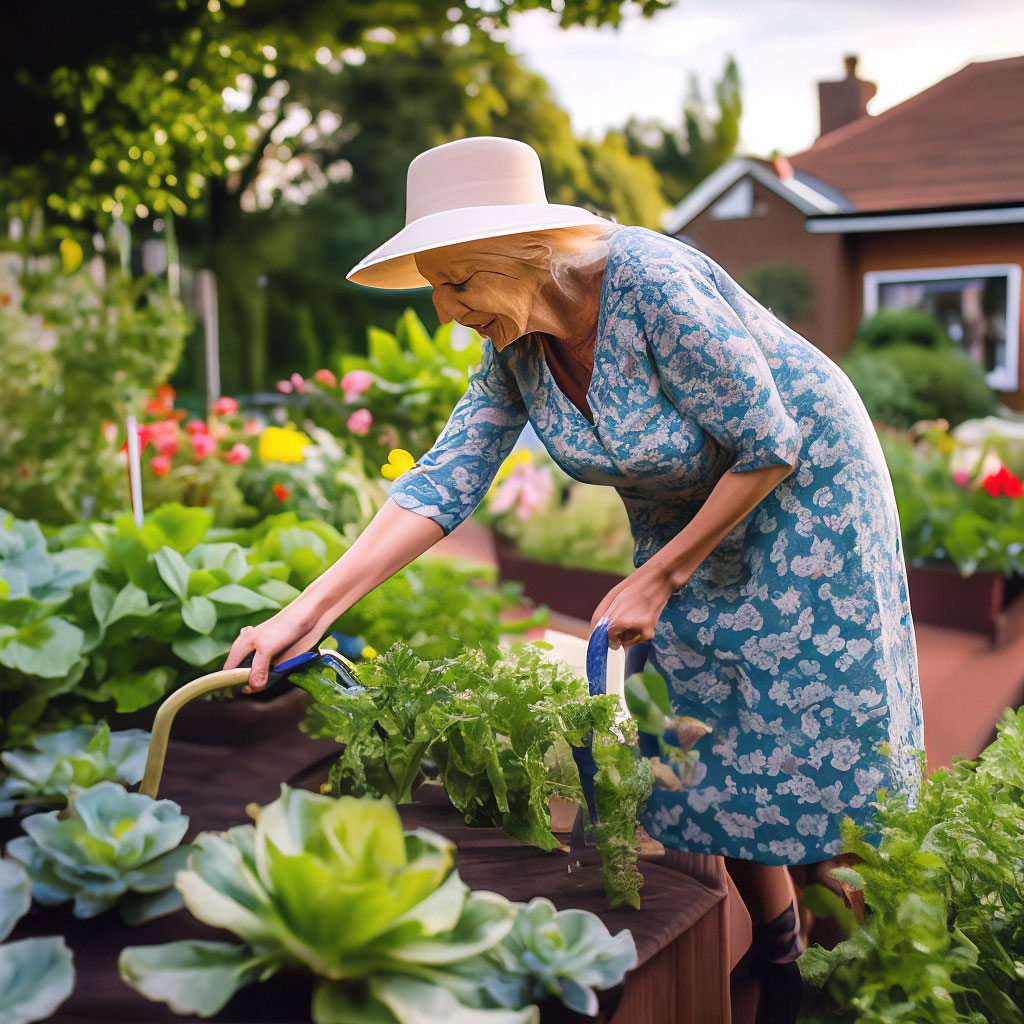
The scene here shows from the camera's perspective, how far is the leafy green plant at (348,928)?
2.15ft

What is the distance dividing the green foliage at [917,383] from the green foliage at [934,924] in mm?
2495

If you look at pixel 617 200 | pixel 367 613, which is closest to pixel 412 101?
pixel 617 200

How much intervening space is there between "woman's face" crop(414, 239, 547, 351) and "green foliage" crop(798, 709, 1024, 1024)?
2.11 feet

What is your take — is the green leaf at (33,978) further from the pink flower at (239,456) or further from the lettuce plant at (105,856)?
→ the pink flower at (239,456)

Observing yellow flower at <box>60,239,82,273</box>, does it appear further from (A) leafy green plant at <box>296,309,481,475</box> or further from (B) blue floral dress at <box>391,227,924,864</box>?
(B) blue floral dress at <box>391,227,924,864</box>

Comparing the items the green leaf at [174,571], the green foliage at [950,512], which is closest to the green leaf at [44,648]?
the green leaf at [174,571]

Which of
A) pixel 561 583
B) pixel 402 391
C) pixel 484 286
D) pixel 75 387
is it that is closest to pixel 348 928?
pixel 484 286

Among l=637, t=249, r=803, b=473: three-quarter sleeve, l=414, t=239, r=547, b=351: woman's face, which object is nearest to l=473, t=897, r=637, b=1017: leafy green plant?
l=637, t=249, r=803, b=473: three-quarter sleeve

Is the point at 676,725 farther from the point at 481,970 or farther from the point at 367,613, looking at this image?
the point at 367,613

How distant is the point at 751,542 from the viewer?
1283 millimetres

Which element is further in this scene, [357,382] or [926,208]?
[357,382]

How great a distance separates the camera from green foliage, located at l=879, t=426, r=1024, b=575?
3836 millimetres

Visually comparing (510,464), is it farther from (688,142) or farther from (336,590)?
(688,142)

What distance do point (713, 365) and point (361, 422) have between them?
2.18 metres
